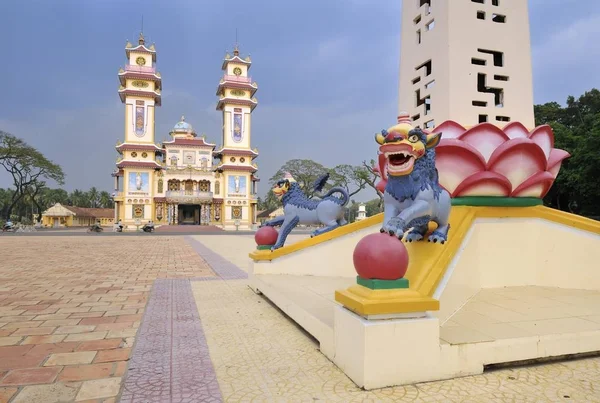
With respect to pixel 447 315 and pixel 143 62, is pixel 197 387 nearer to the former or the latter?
pixel 447 315

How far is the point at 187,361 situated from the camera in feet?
8.51

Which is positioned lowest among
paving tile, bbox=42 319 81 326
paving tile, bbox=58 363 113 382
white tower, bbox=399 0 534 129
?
paving tile, bbox=58 363 113 382

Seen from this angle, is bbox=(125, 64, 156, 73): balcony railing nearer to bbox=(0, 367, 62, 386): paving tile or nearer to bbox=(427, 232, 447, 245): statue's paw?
Result: bbox=(0, 367, 62, 386): paving tile

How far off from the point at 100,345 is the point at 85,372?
56 cm

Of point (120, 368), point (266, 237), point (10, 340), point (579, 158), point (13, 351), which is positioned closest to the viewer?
point (120, 368)

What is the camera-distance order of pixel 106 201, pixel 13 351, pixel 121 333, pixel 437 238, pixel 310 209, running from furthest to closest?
pixel 106 201 < pixel 310 209 < pixel 121 333 < pixel 437 238 < pixel 13 351

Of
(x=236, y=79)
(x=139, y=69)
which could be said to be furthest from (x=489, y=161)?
(x=139, y=69)

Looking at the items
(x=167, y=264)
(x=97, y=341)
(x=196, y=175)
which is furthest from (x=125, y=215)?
(x=97, y=341)

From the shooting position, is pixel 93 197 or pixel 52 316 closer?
pixel 52 316

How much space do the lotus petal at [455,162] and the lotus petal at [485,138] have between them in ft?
0.25

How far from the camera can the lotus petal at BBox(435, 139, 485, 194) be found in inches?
147

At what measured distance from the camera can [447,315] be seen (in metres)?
2.89

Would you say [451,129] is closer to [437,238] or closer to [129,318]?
[437,238]

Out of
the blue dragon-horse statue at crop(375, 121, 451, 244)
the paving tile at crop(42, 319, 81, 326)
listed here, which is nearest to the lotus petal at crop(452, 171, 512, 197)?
the blue dragon-horse statue at crop(375, 121, 451, 244)
